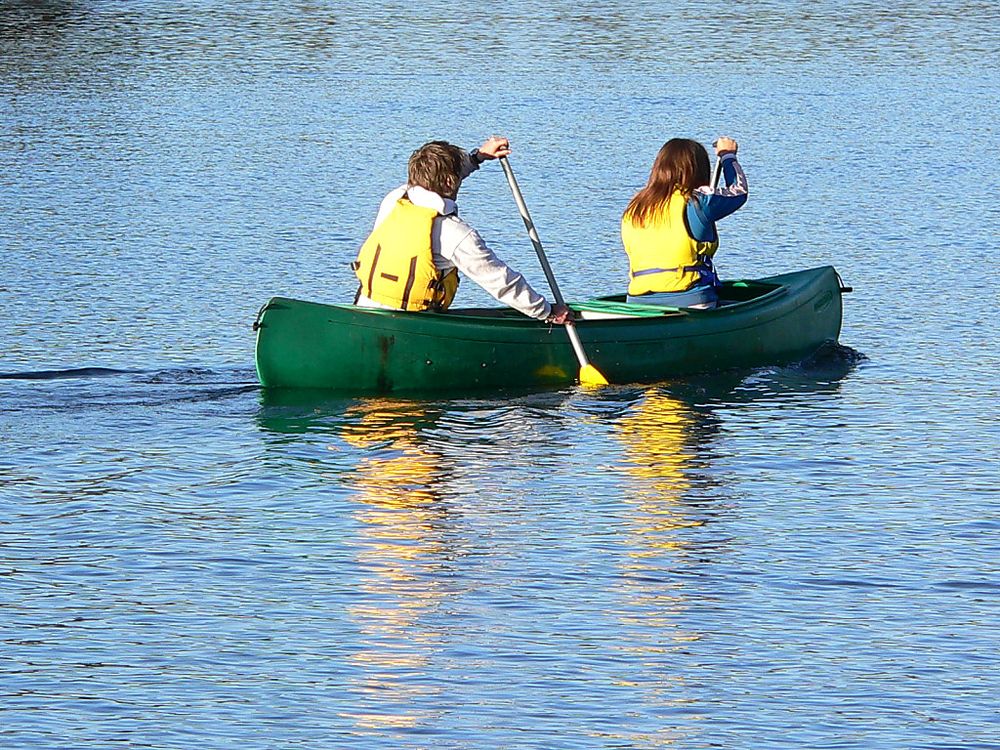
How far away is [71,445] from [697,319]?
10.7 ft

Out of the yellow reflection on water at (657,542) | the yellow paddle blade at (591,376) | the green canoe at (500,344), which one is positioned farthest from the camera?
the yellow paddle blade at (591,376)

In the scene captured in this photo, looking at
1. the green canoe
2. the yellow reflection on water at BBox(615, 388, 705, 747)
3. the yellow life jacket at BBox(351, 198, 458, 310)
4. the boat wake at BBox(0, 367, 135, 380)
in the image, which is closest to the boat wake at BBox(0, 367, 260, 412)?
the boat wake at BBox(0, 367, 135, 380)

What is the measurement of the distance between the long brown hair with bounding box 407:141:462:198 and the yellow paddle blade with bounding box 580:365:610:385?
1.15 meters

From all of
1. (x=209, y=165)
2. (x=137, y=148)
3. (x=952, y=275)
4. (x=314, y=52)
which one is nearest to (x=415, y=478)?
(x=952, y=275)

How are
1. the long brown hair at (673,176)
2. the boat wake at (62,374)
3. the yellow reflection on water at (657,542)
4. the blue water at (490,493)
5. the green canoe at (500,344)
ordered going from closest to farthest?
1. the blue water at (490,493)
2. the yellow reflection on water at (657,542)
3. the green canoe at (500,344)
4. the boat wake at (62,374)
5. the long brown hair at (673,176)

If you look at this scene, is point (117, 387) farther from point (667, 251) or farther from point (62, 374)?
point (667, 251)

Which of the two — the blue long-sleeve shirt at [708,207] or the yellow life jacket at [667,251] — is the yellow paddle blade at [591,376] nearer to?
the yellow life jacket at [667,251]

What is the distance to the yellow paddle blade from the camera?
1062cm

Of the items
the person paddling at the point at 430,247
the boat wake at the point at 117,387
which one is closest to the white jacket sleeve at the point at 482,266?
the person paddling at the point at 430,247

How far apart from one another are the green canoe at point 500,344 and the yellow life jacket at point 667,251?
0.20 m

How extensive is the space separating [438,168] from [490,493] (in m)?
1.95

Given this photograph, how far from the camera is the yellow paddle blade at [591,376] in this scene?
418 inches

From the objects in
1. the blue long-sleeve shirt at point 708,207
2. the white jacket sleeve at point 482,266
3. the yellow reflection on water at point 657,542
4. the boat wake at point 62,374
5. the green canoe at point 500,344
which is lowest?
the yellow reflection on water at point 657,542

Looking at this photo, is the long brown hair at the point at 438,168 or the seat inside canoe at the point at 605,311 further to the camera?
the seat inside canoe at the point at 605,311
